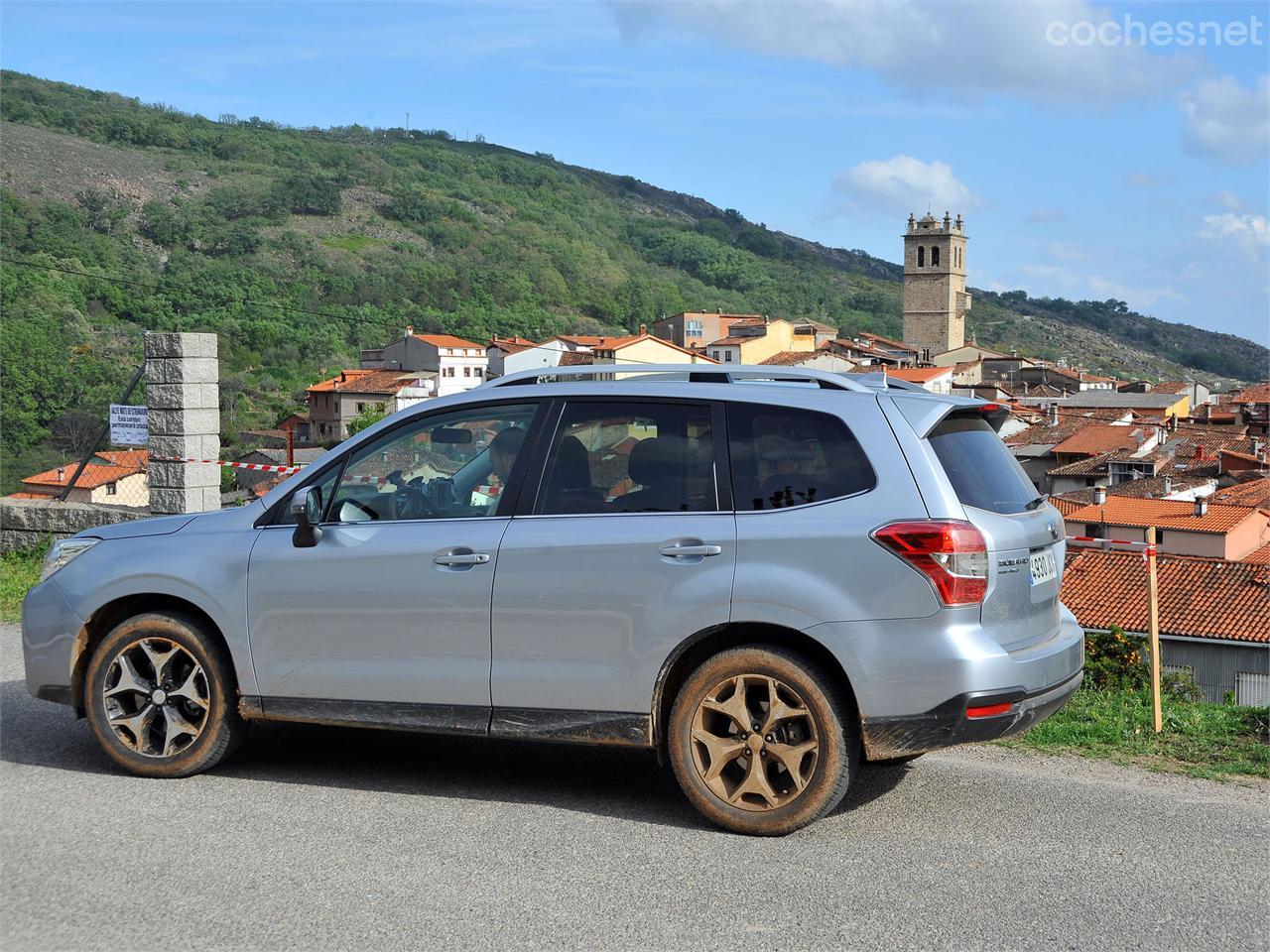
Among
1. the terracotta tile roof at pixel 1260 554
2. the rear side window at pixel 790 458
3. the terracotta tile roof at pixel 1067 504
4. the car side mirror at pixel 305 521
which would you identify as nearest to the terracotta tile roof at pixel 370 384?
the terracotta tile roof at pixel 1067 504

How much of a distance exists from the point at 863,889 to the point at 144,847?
8.60 feet

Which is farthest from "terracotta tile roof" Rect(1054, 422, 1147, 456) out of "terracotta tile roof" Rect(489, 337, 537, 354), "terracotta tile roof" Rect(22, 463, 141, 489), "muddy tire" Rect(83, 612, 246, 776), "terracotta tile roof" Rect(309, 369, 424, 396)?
"muddy tire" Rect(83, 612, 246, 776)

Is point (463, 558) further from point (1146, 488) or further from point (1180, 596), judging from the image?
point (1146, 488)

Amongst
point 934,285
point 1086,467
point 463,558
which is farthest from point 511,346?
point 463,558

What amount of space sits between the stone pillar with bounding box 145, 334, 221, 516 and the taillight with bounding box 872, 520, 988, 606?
26.5 ft

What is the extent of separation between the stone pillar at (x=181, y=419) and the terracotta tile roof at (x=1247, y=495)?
4299 centimetres

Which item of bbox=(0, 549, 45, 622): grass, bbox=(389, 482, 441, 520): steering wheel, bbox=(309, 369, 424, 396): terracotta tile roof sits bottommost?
bbox=(0, 549, 45, 622): grass

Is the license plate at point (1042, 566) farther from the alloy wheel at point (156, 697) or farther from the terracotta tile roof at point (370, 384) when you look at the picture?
the terracotta tile roof at point (370, 384)

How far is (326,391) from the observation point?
63.5 metres

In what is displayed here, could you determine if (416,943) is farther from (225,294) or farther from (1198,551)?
(225,294)

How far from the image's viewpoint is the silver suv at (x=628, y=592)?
4.80 meters

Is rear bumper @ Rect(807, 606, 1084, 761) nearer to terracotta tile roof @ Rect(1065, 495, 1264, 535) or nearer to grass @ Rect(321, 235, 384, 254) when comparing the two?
terracotta tile roof @ Rect(1065, 495, 1264, 535)

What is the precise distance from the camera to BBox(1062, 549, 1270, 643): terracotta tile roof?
29422 mm

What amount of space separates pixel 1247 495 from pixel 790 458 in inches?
1917
